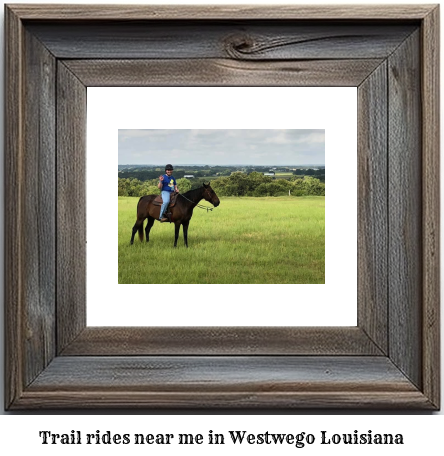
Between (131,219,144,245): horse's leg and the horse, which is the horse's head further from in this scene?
(131,219,144,245): horse's leg

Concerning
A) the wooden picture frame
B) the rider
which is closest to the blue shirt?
the rider

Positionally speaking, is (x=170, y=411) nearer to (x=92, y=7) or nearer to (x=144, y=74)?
(x=144, y=74)

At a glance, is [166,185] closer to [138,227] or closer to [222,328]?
[138,227]

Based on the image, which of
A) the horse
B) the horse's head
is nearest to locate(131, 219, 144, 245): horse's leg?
the horse

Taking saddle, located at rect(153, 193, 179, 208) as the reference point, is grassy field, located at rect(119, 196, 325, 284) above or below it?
below

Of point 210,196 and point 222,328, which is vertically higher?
point 210,196

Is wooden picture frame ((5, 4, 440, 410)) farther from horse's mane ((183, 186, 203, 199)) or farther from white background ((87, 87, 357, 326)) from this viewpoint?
horse's mane ((183, 186, 203, 199))

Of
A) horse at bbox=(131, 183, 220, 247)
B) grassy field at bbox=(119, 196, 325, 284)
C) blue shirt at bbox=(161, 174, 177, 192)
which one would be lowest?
grassy field at bbox=(119, 196, 325, 284)

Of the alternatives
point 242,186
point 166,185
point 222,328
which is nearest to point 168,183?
point 166,185
